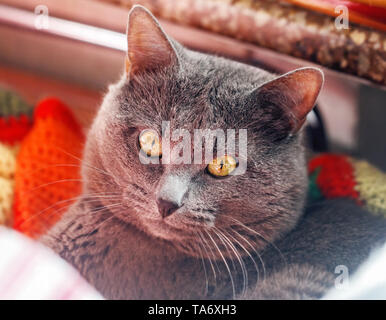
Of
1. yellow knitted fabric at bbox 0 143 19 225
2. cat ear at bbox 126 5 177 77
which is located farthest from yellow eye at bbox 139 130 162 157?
yellow knitted fabric at bbox 0 143 19 225

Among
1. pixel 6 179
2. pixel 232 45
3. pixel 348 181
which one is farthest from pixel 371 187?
pixel 6 179

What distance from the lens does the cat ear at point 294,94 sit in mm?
776

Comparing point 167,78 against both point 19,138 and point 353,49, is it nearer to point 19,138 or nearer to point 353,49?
point 353,49

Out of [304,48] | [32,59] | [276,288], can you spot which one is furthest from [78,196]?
[32,59]

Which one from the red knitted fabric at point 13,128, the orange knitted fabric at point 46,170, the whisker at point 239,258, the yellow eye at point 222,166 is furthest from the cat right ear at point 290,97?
the red knitted fabric at point 13,128

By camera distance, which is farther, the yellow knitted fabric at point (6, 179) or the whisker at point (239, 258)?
the yellow knitted fabric at point (6, 179)

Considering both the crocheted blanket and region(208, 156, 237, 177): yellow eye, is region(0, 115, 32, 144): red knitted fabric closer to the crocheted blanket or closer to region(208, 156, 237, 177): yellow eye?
the crocheted blanket

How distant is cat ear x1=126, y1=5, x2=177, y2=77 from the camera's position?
806 mm

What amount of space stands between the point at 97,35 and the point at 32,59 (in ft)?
1.63

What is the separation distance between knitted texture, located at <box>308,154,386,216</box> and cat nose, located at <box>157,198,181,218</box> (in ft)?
1.52

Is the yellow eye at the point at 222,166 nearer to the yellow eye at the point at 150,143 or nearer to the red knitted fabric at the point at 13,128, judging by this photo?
the yellow eye at the point at 150,143

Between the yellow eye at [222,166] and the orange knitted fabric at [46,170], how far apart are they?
32cm

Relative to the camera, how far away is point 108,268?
0.88 m

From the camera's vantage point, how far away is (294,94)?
0.81m
